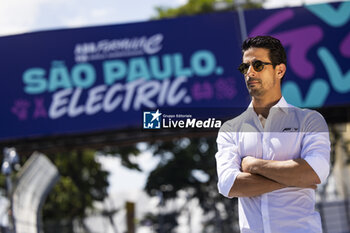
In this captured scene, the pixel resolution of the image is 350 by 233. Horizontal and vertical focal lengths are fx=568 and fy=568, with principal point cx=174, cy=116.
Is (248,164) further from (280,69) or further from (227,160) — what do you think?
(280,69)

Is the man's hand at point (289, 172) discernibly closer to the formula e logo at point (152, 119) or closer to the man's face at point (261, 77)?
the man's face at point (261, 77)

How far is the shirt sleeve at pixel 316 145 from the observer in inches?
113

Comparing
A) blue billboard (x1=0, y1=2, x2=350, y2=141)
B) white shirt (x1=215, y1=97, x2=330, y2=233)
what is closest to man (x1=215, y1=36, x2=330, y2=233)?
white shirt (x1=215, y1=97, x2=330, y2=233)

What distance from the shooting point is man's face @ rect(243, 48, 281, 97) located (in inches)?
113

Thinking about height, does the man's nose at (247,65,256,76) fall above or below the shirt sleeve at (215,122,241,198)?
above

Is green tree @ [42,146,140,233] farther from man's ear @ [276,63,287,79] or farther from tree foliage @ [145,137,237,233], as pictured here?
man's ear @ [276,63,287,79]

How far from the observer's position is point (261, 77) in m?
2.89

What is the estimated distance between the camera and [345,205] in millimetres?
24906

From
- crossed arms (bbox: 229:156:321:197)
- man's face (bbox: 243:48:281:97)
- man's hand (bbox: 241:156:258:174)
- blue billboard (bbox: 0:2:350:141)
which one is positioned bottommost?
crossed arms (bbox: 229:156:321:197)

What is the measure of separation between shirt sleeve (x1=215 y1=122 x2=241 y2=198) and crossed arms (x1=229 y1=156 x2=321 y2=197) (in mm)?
33

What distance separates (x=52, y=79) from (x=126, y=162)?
32.0 ft

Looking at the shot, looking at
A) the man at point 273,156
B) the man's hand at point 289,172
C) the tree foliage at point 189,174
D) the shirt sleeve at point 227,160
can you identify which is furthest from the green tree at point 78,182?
the man's hand at point 289,172

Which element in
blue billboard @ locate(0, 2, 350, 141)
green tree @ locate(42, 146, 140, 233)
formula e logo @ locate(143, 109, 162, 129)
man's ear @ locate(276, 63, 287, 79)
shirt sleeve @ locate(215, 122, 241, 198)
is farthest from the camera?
green tree @ locate(42, 146, 140, 233)

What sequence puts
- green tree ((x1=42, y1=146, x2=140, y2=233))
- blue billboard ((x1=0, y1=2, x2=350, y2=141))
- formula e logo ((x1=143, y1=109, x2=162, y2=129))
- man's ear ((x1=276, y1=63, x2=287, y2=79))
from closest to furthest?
formula e logo ((x1=143, y1=109, x2=162, y2=129)), man's ear ((x1=276, y1=63, x2=287, y2=79)), blue billboard ((x1=0, y1=2, x2=350, y2=141)), green tree ((x1=42, y1=146, x2=140, y2=233))
